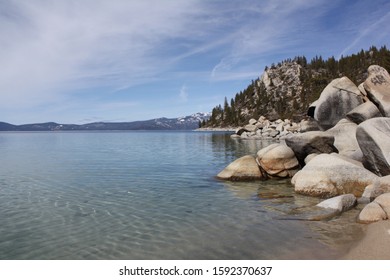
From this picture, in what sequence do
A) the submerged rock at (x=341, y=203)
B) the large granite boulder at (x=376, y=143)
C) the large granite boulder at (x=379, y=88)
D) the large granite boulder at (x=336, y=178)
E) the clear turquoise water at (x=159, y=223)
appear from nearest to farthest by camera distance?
the clear turquoise water at (x=159, y=223) → the submerged rock at (x=341, y=203) → the large granite boulder at (x=376, y=143) → the large granite boulder at (x=336, y=178) → the large granite boulder at (x=379, y=88)

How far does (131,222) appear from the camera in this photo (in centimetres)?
1200

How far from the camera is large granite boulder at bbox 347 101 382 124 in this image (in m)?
19.8

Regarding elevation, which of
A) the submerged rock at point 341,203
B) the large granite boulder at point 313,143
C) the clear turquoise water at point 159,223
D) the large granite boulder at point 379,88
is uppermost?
the large granite boulder at point 379,88

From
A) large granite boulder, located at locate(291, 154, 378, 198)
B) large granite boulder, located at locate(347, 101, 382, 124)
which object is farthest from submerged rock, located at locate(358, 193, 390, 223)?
large granite boulder, located at locate(347, 101, 382, 124)

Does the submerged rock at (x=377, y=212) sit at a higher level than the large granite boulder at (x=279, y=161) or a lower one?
lower

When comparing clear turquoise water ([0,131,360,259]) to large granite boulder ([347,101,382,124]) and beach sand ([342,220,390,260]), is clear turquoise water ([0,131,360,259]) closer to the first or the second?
beach sand ([342,220,390,260])

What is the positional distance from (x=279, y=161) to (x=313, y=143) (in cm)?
226

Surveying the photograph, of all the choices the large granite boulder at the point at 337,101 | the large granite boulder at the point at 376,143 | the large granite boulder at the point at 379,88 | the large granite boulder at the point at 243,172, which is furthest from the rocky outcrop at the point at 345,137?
the large granite boulder at the point at 243,172

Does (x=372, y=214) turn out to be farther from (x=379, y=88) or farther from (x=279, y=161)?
(x=379, y=88)

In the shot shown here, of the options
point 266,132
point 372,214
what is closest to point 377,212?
point 372,214

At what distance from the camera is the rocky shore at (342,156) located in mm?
13258

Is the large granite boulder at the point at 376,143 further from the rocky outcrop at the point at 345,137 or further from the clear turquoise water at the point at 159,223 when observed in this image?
the rocky outcrop at the point at 345,137

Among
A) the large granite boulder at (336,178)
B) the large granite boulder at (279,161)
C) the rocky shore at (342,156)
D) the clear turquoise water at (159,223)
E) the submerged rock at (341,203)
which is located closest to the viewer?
the clear turquoise water at (159,223)
